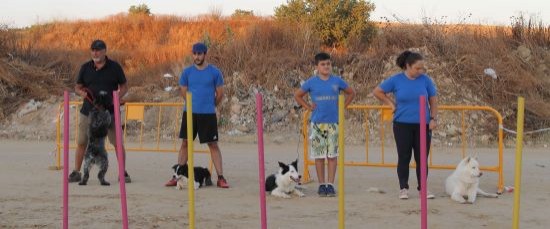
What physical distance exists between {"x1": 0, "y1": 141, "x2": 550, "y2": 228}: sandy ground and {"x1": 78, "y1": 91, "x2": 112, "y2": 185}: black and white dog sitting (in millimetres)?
358

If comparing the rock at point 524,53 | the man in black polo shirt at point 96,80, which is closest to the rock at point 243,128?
the rock at point 524,53

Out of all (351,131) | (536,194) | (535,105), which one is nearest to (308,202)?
(536,194)

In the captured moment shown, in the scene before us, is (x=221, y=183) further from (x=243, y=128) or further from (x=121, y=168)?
(x=243, y=128)

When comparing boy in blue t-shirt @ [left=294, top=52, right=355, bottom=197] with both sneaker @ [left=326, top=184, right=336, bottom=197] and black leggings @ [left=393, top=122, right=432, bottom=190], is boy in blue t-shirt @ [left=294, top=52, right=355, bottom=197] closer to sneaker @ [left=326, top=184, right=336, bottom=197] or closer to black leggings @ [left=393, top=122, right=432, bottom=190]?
sneaker @ [left=326, top=184, right=336, bottom=197]

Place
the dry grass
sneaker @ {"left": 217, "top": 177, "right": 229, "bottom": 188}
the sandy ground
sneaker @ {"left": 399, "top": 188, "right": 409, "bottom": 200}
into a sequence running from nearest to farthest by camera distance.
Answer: the sandy ground → sneaker @ {"left": 399, "top": 188, "right": 409, "bottom": 200} → sneaker @ {"left": 217, "top": 177, "right": 229, "bottom": 188} → the dry grass

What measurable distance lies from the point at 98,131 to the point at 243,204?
2.33 m

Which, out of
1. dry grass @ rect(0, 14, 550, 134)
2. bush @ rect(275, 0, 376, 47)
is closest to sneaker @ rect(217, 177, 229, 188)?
dry grass @ rect(0, 14, 550, 134)

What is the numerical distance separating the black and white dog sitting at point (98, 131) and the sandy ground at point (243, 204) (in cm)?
36

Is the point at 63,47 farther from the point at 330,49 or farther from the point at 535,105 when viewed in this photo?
the point at 535,105

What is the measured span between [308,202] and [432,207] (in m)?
1.44

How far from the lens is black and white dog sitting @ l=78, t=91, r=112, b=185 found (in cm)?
966

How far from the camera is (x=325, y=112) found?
9062 mm

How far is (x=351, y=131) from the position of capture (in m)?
18.0

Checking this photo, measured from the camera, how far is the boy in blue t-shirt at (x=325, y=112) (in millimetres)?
9055
